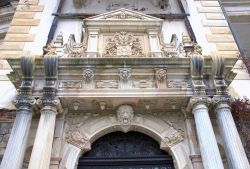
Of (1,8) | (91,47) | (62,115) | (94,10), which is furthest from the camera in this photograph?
(1,8)

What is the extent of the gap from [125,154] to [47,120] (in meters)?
2.00

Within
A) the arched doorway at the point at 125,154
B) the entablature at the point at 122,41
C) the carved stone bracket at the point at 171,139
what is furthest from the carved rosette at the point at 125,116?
the entablature at the point at 122,41

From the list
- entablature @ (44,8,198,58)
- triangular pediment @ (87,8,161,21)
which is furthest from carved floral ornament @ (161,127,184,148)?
triangular pediment @ (87,8,161,21)

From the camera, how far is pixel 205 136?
6215 mm

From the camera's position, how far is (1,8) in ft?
37.5

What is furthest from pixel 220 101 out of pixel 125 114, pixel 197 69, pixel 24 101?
pixel 24 101

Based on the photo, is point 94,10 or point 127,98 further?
point 94,10

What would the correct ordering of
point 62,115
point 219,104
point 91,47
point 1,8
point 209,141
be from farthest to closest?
point 1,8, point 91,47, point 62,115, point 219,104, point 209,141

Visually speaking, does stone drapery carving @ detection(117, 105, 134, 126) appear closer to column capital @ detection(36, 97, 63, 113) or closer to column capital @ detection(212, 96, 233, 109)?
column capital @ detection(36, 97, 63, 113)

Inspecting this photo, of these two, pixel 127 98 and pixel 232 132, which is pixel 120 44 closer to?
pixel 127 98

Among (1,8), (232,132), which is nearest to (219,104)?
(232,132)

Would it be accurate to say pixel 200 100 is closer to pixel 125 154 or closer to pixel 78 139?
pixel 125 154

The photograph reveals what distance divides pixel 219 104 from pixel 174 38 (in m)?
2.53

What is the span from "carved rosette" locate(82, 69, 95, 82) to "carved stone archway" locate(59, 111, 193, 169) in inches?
39.4
